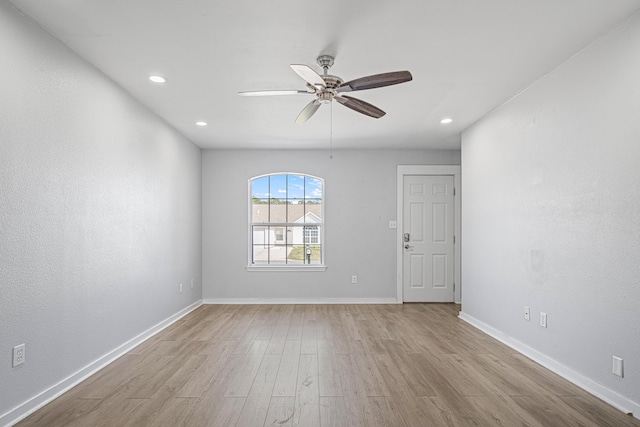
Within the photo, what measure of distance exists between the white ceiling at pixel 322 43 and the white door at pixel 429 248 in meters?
2.24

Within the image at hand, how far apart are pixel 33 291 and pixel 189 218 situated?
9.92 feet

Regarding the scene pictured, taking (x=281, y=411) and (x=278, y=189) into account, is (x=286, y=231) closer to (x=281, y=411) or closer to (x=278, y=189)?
(x=278, y=189)

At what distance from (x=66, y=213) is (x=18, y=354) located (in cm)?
94

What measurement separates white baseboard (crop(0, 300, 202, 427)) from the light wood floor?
0.18ft

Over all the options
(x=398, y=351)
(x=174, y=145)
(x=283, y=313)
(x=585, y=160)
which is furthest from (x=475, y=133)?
(x=174, y=145)

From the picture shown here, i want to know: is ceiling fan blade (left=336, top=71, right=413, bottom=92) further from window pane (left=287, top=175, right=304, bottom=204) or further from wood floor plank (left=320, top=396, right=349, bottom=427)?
window pane (left=287, top=175, right=304, bottom=204)

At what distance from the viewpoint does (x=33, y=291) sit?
2.37 metres

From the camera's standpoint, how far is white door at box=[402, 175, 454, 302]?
5.99m

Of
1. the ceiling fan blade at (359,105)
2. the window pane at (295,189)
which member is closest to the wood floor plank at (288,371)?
the ceiling fan blade at (359,105)

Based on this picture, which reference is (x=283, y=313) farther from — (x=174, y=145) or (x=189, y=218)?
(x=174, y=145)

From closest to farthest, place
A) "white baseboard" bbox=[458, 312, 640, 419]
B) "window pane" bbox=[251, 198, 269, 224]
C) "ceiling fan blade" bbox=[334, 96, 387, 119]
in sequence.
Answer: "white baseboard" bbox=[458, 312, 640, 419] < "ceiling fan blade" bbox=[334, 96, 387, 119] < "window pane" bbox=[251, 198, 269, 224]

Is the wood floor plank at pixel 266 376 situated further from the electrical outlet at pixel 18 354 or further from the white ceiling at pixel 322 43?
the white ceiling at pixel 322 43

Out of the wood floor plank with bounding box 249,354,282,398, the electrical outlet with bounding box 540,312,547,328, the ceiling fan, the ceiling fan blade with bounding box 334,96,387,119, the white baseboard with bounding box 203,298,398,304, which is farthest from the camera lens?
the white baseboard with bounding box 203,298,398,304

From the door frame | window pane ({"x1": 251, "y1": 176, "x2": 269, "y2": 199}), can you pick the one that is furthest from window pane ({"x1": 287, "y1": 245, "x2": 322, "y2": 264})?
the door frame
